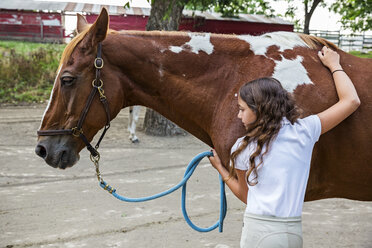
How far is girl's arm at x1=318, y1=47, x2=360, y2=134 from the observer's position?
197cm

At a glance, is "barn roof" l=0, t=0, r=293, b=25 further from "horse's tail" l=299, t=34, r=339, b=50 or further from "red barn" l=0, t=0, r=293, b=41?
"horse's tail" l=299, t=34, r=339, b=50

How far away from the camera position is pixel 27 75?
12539 millimetres

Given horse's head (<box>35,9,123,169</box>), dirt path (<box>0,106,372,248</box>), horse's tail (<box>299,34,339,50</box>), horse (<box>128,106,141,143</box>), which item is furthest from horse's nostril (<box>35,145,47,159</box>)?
horse (<box>128,106,141,143</box>)

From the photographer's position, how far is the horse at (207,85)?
2.21m

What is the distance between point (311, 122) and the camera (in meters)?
1.88

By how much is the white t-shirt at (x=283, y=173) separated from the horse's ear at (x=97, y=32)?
3.65 feet

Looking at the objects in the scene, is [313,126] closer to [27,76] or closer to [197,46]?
[197,46]

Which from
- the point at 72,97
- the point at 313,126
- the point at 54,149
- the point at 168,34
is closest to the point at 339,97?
the point at 313,126

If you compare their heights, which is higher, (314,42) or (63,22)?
(63,22)

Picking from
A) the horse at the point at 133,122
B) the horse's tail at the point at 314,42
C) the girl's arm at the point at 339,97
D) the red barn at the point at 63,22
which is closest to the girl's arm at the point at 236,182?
the girl's arm at the point at 339,97

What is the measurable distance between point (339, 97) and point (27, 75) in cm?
1209

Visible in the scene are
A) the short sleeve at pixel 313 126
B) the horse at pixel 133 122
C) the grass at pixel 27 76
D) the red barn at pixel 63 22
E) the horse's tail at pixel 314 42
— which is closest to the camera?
the short sleeve at pixel 313 126

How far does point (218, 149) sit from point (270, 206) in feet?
1.97

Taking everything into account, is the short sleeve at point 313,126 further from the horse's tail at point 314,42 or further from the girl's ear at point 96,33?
the girl's ear at point 96,33
